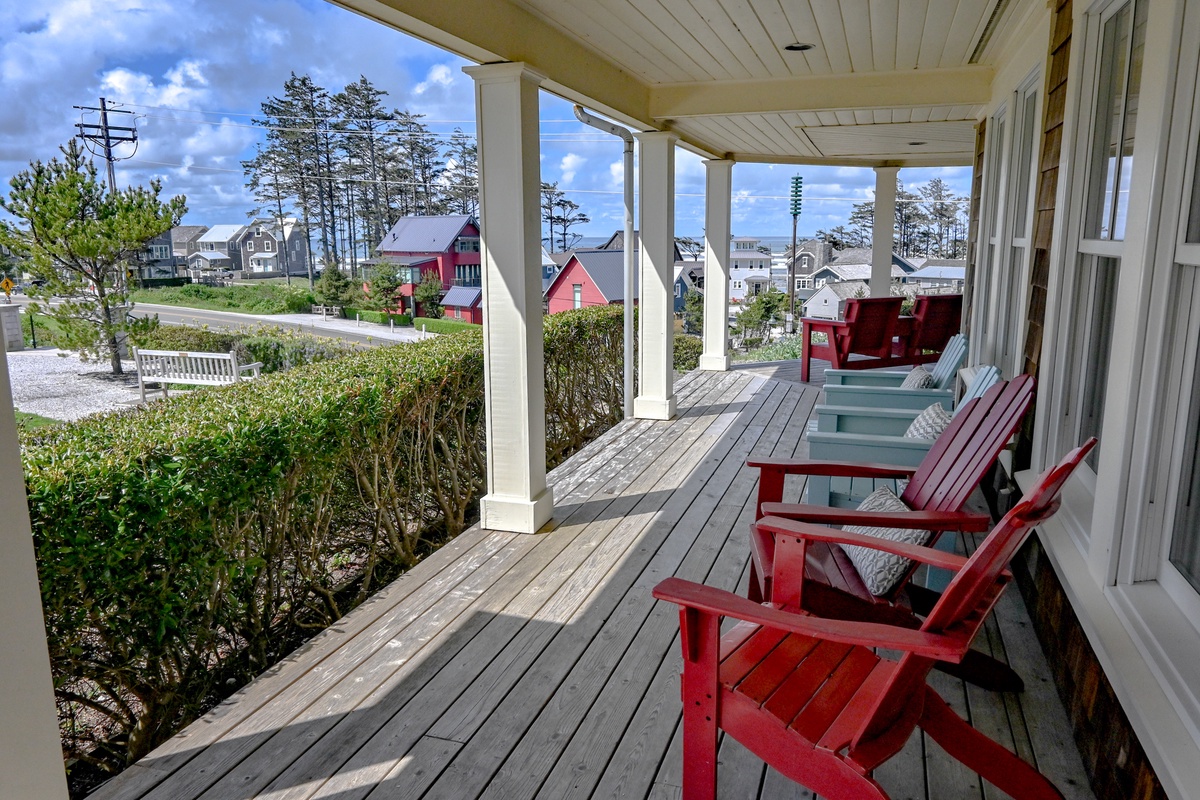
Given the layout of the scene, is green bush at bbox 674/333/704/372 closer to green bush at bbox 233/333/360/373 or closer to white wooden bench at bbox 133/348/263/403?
green bush at bbox 233/333/360/373

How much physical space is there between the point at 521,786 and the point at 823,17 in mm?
3241

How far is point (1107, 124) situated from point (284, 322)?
85.8 feet

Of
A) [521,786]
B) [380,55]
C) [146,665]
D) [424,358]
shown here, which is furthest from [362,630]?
[380,55]

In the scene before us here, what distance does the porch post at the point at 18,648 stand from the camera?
3.89ft

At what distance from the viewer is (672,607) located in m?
2.88

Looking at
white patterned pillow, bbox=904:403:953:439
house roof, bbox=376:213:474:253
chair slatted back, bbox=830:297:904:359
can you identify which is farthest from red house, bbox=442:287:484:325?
white patterned pillow, bbox=904:403:953:439

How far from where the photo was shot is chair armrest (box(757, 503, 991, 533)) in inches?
83.0

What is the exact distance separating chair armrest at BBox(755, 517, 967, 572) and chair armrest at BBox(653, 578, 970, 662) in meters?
0.36

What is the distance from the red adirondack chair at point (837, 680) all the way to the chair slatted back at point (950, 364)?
2817 millimetres

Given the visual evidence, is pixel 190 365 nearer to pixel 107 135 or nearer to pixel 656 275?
pixel 107 135

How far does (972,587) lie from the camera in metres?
1.42

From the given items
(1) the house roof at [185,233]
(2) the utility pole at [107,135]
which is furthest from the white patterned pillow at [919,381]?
(1) the house roof at [185,233]

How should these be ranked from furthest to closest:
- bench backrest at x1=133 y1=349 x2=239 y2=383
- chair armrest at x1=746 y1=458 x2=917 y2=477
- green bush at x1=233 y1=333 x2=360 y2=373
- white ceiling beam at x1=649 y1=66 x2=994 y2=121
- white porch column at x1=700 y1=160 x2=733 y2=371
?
green bush at x1=233 y1=333 x2=360 y2=373, bench backrest at x1=133 y1=349 x2=239 y2=383, white porch column at x1=700 y1=160 x2=733 y2=371, white ceiling beam at x1=649 y1=66 x2=994 y2=121, chair armrest at x1=746 y1=458 x2=917 y2=477

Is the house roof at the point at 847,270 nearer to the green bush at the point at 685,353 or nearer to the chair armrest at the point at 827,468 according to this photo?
the green bush at the point at 685,353
